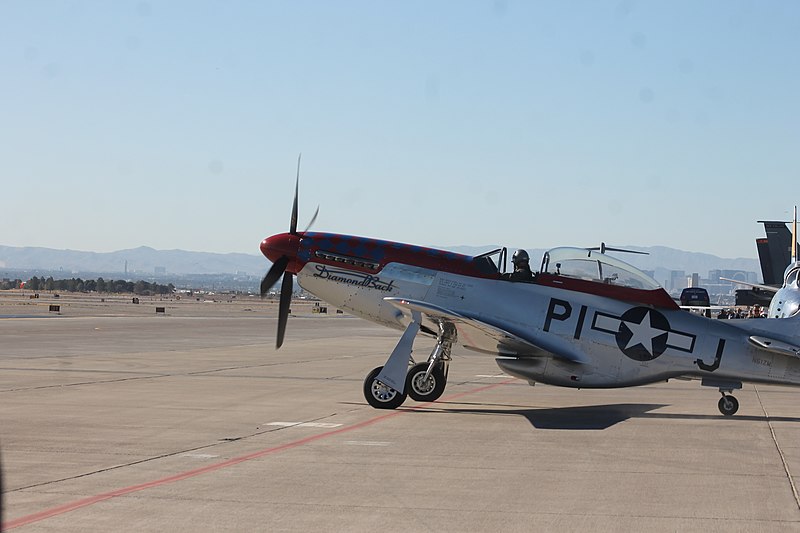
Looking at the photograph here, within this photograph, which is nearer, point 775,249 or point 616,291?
point 616,291

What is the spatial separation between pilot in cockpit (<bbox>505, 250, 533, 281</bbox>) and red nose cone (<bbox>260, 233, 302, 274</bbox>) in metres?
3.66

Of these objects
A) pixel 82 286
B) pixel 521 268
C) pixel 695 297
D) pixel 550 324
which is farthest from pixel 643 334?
pixel 82 286

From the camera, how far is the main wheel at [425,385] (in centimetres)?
1672

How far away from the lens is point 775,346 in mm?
15000

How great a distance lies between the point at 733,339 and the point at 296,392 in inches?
304

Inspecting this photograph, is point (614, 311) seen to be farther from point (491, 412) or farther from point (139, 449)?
point (139, 449)

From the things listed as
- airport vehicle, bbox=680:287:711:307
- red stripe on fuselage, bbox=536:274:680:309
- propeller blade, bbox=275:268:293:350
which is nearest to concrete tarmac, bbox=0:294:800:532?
propeller blade, bbox=275:268:293:350

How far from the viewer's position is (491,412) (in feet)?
52.2

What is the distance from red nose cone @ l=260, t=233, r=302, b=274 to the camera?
680 inches

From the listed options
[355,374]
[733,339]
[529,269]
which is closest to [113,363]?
[355,374]

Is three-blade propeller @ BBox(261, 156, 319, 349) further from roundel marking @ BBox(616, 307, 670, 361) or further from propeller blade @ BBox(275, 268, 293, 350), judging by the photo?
roundel marking @ BBox(616, 307, 670, 361)

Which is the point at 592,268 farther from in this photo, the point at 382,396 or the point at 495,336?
the point at 382,396

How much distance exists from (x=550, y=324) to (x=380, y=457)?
18.3ft

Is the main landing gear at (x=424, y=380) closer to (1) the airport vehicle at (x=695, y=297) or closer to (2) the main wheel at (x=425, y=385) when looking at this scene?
(2) the main wheel at (x=425, y=385)
